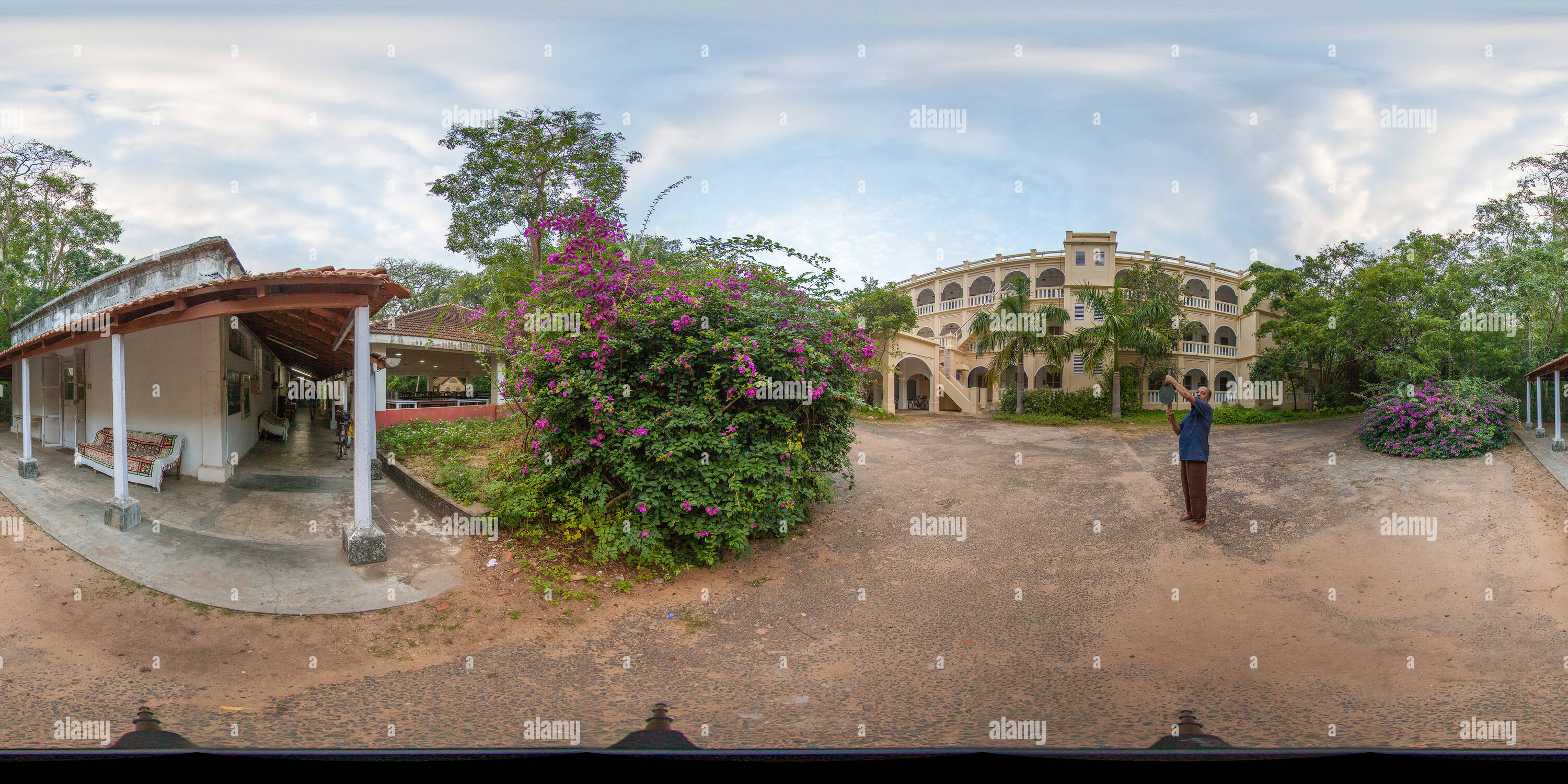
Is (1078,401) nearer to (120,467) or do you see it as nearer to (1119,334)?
(1119,334)

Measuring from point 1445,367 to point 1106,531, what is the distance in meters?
11.9

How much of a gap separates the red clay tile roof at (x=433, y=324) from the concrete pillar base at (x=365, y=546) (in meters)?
Result: 8.03

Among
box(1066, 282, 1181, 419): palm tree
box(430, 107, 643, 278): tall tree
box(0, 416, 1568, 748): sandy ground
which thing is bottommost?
box(0, 416, 1568, 748): sandy ground

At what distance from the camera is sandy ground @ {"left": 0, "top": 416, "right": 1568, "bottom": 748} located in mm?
3273

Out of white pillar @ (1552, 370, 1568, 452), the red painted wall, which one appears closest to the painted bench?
the red painted wall

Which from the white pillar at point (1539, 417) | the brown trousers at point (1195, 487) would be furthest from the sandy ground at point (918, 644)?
the white pillar at point (1539, 417)

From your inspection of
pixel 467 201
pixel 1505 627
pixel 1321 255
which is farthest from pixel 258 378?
pixel 1321 255

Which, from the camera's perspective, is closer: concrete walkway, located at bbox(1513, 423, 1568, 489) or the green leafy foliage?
concrete walkway, located at bbox(1513, 423, 1568, 489)

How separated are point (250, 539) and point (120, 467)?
1.77 metres

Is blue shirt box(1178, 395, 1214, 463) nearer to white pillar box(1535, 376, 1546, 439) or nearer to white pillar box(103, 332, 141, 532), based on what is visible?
white pillar box(1535, 376, 1546, 439)

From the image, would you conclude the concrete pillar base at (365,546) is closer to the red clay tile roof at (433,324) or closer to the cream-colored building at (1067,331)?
the red clay tile roof at (433,324)

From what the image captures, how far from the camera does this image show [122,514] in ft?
20.3

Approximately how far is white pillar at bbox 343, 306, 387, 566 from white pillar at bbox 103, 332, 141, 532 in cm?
235

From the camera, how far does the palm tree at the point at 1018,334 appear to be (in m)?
20.9
